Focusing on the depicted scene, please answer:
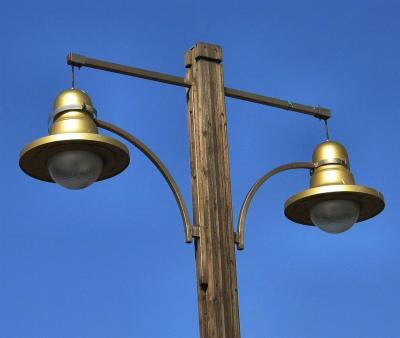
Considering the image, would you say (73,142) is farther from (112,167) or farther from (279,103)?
(279,103)

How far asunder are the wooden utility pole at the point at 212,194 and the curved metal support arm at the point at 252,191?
10 cm

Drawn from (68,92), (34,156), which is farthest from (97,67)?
(34,156)

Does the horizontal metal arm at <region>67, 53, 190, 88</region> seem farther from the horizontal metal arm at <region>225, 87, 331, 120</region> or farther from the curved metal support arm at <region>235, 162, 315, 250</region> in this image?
the curved metal support arm at <region>235, 162, 315, 250</region>

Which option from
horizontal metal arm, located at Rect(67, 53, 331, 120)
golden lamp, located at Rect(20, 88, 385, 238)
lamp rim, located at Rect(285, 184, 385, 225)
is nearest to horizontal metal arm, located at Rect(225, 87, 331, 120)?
horizontal metal arm, located at Rect(67, 53, 331, 120)

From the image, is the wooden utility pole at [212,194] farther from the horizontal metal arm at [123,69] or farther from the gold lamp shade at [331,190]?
the gold lamp shade at [331,190]

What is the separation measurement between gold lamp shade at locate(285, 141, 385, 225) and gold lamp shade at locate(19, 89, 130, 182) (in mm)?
1659

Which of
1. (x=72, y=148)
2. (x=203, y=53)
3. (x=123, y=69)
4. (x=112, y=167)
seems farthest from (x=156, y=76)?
(x=72, y=148)

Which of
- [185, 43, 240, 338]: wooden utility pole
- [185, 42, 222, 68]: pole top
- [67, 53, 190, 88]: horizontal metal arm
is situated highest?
[185, 42, 222, 68]: pole top

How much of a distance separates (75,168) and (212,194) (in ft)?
3.37

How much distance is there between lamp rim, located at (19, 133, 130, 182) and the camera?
8.24 m

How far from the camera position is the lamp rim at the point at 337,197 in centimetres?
927

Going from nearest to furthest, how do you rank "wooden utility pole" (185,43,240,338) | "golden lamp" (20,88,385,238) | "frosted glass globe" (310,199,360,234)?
"wooden utility pole" (185,43,240,338)
"golden lamp" (20,88,385,238)
"frosted glass globe" (310,199,360,234)

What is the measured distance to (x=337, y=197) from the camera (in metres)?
9.40

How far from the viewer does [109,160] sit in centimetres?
859
